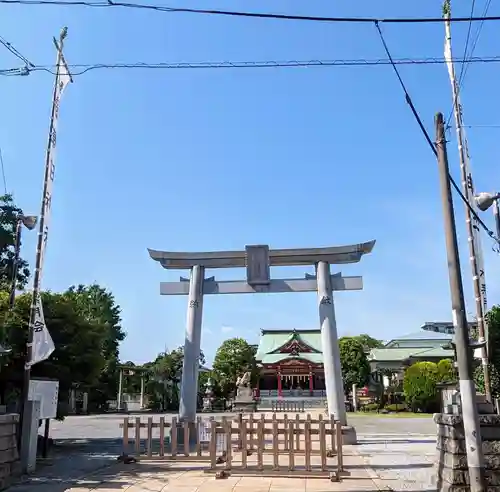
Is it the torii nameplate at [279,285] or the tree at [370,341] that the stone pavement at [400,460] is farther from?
the tree at [370,341]

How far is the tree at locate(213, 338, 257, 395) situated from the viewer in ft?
161

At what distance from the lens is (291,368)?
168 feet

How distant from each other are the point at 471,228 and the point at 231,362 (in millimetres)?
40708

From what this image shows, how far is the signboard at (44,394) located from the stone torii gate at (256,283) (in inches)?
203

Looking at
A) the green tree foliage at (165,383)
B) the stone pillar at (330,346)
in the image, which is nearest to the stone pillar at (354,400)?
the green tree foliage at (165,383)

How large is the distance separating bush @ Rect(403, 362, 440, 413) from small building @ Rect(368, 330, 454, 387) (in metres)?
5.57

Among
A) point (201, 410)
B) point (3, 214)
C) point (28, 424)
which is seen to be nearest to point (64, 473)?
point (28, 424)

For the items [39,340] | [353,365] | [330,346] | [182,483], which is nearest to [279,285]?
[330,346]

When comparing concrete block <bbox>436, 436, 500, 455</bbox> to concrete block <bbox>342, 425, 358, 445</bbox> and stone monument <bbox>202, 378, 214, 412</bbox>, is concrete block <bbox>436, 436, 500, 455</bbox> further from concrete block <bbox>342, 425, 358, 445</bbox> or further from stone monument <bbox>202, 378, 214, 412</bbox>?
stone monument <bbox>202, 378, 214, 412</bbox>

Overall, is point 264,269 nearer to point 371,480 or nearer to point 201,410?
point 371,480

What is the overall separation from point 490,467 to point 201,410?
37290 millimetres

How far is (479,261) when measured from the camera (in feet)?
42.0

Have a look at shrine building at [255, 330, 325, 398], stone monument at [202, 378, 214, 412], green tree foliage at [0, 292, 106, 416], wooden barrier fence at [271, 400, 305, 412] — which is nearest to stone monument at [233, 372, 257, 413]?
wooden barrier fence at [271, 400, 305, 412]

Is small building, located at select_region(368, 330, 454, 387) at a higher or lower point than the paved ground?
higher
